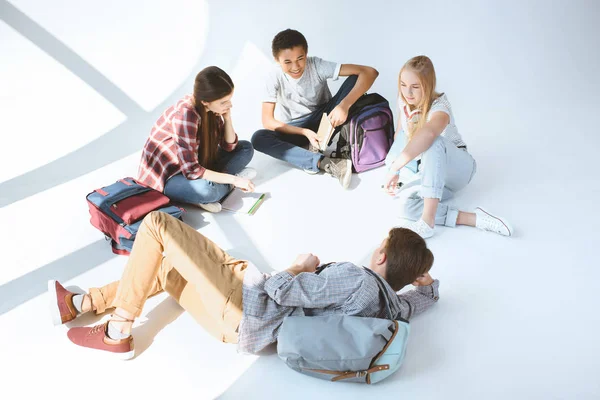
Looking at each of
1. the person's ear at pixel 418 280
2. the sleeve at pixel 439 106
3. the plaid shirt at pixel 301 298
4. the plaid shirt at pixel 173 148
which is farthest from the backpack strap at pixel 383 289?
the plaid shirt at pixel 173 148

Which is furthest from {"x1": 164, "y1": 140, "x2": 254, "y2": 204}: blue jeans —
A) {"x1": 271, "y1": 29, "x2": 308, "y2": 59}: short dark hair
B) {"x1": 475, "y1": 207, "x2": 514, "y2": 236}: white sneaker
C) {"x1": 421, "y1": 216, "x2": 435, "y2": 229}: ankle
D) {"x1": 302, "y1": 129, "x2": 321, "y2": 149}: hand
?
{"x1": 475, "y1": 207, "x2": 514, "y2": 236}: white sneaker

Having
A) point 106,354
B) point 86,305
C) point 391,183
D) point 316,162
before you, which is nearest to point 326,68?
point 316,162

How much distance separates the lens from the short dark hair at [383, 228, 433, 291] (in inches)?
72.6

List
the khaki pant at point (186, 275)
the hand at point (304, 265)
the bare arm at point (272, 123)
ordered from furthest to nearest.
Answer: the bare arm at point (272, 123) < the hand at point (304, 265) < the khaki pant at point (186, 275)

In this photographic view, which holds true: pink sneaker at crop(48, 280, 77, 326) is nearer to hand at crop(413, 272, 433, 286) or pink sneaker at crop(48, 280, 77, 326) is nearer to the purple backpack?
hand at crop(413, 272, 433, 286)

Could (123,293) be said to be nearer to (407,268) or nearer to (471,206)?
(407,268)

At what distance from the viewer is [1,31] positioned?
10.8 ft

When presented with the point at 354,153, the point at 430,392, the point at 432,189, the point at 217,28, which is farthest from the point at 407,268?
the point at 217,28

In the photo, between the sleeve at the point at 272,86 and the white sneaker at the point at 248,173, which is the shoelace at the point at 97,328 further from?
the sleeve at the point at 272,86

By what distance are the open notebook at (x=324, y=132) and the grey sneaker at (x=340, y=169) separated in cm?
8

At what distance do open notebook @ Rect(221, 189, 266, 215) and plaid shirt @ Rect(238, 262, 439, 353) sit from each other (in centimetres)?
87

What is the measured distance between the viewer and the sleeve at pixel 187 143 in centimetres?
259

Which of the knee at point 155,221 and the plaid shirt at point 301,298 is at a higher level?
the knee at point 155,221

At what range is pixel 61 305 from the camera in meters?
2.04
